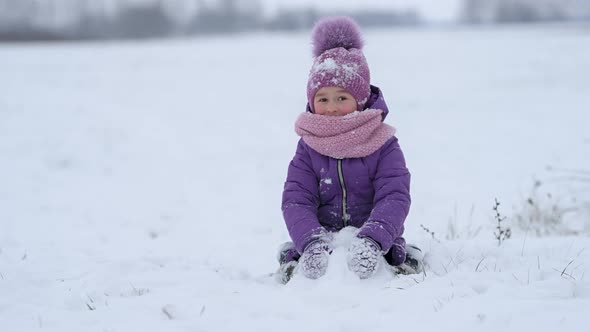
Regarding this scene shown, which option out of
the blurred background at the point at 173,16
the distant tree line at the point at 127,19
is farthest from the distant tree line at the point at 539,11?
the distant tree line at the point at 127,19

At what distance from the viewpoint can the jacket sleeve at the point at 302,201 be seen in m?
2.94

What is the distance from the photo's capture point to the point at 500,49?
27.5 meters

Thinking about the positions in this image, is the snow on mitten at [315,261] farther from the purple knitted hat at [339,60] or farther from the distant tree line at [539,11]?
the distant tree line at [539,11]

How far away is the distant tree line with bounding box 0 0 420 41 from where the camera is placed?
47.4 metres

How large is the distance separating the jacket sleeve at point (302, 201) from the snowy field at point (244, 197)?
0.79ft

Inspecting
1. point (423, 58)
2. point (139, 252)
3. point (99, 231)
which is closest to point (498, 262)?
point (139, 252)

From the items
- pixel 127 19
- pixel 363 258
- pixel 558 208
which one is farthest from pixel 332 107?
pixel 127 19

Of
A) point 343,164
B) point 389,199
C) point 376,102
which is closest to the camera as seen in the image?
point 389,199

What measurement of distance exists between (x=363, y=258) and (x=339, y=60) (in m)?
1.33

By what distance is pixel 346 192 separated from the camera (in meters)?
3.14

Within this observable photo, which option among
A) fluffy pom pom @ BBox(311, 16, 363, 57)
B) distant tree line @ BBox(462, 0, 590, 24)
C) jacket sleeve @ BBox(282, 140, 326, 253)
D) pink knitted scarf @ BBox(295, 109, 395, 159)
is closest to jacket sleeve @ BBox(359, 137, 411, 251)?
pink knitted scarf @ BBox(295, 109, 395, 159)

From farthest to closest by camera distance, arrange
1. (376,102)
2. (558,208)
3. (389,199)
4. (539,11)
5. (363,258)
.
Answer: (539,11) → (558,208) → (376,102) → (389,199) → (363,258)

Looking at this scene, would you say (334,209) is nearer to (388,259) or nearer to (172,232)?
(388,259)

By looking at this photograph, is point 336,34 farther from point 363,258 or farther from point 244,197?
point 244,197
